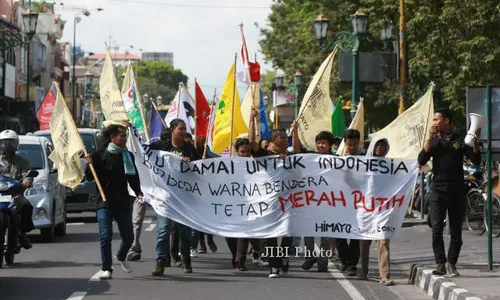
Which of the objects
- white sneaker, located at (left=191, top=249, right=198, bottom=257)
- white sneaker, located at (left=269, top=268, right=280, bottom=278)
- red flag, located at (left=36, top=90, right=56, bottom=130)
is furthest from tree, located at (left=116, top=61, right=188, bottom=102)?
white sneaker, located at (left=269, top=268, right=280, bottom=278)

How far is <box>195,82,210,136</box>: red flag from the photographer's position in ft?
66.3

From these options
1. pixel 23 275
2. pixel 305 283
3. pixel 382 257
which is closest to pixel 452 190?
pixel 382 257

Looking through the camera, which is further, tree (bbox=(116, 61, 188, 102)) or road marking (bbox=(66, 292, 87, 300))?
tree (bbox=(116, 61, 188, 102))

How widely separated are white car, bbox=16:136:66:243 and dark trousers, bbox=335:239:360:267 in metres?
6.25

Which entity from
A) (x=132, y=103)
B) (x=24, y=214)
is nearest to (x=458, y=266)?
(x=24, y=214)

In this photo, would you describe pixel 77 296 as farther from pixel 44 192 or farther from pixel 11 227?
pixel 44 192

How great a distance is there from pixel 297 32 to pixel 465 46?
28680 millimetres

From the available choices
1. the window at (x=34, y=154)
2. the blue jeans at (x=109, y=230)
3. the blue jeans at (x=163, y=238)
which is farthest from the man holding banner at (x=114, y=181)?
the window at (x=34, y=154)

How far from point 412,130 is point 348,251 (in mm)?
1979

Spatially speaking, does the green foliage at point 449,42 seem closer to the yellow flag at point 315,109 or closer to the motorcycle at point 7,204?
the yellow flag at point 315,109

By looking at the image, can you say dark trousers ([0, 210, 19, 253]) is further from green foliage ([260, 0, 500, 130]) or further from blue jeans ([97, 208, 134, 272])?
green foliage ([260, 0, 500, 130])

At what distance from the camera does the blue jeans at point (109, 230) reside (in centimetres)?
1377

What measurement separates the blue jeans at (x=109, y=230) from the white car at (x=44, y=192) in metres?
5.64

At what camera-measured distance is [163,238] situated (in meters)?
14.4
